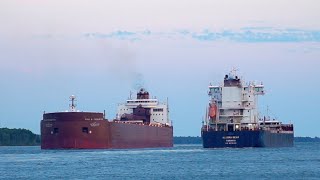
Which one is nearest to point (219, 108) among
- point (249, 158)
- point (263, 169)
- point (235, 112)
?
point (235, 112)

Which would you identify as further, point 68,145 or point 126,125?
point 126,125

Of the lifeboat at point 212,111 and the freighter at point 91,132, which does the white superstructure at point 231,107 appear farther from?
the freighter at point 91,132

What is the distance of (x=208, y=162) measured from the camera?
238 feet

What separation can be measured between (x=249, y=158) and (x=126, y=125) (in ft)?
112

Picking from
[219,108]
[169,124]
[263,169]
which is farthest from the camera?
[169,124]

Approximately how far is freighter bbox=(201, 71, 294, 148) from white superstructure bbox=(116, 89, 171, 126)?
25054 millimetres

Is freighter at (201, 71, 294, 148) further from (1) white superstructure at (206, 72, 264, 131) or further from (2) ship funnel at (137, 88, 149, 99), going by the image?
(2) ship funnel at (137, 88, 149, 99)

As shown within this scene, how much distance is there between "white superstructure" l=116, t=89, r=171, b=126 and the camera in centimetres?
13062

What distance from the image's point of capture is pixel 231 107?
104250 millimetres

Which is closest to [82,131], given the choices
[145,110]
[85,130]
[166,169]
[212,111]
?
[85,130]

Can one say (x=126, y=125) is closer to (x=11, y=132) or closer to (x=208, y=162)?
(x=208, y=162)

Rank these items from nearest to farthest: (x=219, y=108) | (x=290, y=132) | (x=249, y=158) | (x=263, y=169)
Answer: (x=263, y=169)
(x=249, y=158)
(x=219, y=108)
(x=290, y=132)

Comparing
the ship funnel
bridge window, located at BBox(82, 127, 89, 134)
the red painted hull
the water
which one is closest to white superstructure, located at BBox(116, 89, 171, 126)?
the ship funnel

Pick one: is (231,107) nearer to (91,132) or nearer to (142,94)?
(91,132)
